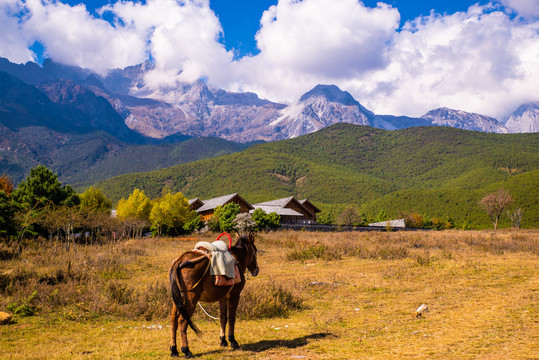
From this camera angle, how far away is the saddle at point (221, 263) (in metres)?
6.88

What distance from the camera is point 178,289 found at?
22.4 feet

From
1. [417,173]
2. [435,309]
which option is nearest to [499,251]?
[435,309]

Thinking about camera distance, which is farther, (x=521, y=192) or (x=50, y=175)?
(x=521, y=192)

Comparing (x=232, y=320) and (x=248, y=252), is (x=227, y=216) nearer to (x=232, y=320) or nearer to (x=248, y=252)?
(x=248, y=252)

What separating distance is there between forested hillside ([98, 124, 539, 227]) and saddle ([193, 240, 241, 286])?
86.0m

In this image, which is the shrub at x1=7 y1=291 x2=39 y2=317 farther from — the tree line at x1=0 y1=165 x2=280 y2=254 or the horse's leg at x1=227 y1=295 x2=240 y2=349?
the tree line at x1=0 y1=165 x2=280 y2=254

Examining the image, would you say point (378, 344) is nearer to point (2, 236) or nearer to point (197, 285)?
point (197, 285)

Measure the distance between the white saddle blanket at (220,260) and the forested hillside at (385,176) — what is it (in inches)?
3388

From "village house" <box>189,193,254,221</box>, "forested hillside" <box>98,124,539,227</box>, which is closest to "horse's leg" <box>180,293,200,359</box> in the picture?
"village house" <box>189,193,254,221</box>

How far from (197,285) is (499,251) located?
20746 mm

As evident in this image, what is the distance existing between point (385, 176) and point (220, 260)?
574ft

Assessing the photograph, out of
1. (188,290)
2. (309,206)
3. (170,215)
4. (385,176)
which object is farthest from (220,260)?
(385,176)

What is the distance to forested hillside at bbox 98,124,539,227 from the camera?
97.1 metres

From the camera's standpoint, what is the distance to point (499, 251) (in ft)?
67.7
